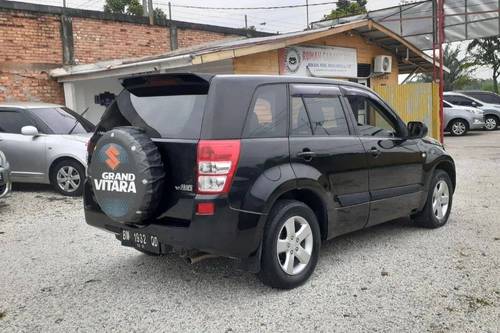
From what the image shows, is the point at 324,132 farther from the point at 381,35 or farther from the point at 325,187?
the point at 381,35

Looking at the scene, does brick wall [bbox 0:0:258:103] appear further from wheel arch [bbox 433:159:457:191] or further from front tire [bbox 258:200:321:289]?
front tire [bbox 258:200:321:289]

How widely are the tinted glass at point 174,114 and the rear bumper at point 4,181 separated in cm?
418

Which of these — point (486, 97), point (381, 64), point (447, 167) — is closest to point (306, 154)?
point (447, 167)

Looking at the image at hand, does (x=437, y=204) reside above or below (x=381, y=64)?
below

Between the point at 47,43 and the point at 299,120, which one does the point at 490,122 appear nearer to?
the point at 47,43

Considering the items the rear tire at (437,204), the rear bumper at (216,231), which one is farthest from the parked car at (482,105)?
the rear bumper at (216,231)

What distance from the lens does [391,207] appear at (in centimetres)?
528

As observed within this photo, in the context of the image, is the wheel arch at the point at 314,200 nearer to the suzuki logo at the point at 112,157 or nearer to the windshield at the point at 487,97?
the suzuki logo at the point at 112,157

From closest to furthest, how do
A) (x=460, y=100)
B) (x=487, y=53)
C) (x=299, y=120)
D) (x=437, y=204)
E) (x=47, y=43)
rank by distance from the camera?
(x=299, y=120) → (x=437, y=204) → (x=47, y=43) → (x=460, y=100) → (x=487, y=53)

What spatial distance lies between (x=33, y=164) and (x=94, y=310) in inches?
224

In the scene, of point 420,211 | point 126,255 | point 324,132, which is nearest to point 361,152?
point 324,132

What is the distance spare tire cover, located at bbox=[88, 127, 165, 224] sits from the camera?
378 centimetres

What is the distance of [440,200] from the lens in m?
6.14

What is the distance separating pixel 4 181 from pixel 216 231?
202 inches
